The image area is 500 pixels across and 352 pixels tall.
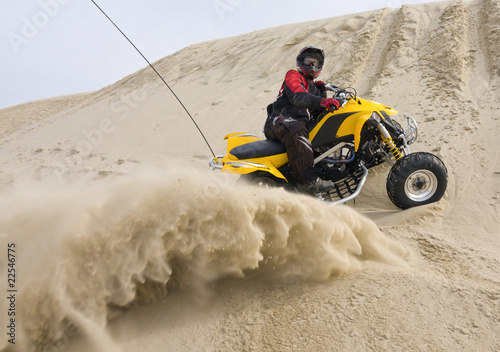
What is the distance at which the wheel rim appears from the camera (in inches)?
162

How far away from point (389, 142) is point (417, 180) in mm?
540

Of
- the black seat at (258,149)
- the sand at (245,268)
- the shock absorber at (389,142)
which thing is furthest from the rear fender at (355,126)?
the sand at (245,268)

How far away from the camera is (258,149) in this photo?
4.11 m

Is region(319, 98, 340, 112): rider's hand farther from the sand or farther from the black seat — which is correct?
the sand

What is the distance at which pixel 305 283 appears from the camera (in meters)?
2.80

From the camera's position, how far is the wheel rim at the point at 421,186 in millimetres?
4109

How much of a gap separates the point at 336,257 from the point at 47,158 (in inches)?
396

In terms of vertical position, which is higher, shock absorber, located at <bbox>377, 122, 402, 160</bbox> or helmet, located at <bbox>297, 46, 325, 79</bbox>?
helmet, located at <bbox>297, 46, 325, 79</bbox>

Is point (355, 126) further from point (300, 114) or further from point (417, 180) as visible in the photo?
point (417, 180)

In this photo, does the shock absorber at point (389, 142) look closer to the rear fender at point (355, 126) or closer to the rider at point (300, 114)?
the rear fender at point (355, 126)

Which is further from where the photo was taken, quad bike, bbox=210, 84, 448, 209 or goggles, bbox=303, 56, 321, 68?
goggles, bbox=303, 56, 321, 68

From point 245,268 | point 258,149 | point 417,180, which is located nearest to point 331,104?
point 258,149

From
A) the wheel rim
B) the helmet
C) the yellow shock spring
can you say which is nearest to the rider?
the helmet

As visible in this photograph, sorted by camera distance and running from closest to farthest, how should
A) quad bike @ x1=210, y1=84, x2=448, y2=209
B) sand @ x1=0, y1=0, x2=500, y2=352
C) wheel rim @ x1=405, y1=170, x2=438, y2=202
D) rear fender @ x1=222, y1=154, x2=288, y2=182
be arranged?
sand @ x1=0, y1=0, x2=500, y2=352 < rear fender @ x1=222, y1=154, x2=288, y2=182 < quad bike @ x1=210, y1=84, x2=448, y2=209 < wheel rim @ x1=405, y1=170, x2=438, y2=202
